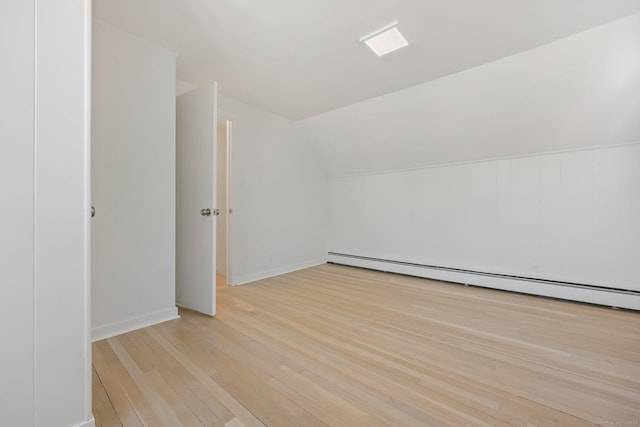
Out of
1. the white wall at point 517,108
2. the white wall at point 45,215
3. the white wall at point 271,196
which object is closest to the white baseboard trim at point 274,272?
the white wall at point 271,196

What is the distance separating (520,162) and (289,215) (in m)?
3.12

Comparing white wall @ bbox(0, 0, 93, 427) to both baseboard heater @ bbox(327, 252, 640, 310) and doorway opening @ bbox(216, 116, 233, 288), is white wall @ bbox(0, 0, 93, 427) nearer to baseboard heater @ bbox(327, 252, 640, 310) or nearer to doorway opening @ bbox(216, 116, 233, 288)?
doorway opening @ bbox(216, 116, 233, 288)

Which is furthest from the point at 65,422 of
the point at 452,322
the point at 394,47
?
the point at 394,47

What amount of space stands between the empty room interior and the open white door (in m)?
0.02

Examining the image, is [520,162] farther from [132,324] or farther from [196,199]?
[132,324]

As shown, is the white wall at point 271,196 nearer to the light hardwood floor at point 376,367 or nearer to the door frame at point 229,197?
the door frame at point 229,197

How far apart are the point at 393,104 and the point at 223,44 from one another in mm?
2043

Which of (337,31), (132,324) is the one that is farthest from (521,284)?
(132,324)

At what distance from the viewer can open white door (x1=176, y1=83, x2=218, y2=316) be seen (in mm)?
2342

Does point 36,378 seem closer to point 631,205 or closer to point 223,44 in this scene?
point 223,44

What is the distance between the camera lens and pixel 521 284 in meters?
3.05

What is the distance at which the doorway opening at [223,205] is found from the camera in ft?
11.2

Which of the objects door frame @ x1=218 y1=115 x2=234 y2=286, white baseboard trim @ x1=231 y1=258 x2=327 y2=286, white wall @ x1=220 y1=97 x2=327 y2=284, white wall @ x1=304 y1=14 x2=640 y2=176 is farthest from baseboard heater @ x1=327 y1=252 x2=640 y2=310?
door frame @ x1=218 y1=115 x2=234 y2=286

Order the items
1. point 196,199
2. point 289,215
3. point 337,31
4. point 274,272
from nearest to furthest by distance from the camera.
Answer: point 337,31
point 196,199
point 274,272
point 289,215
